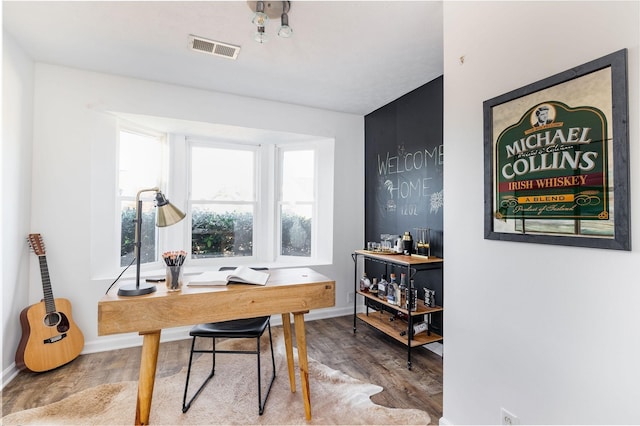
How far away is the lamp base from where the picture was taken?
1.45 metres

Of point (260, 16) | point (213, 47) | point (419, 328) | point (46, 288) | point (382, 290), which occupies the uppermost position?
point (213, 47)

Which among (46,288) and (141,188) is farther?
(141,188)

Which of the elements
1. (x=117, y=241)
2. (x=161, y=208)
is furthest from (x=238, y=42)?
(x=117, y=241)

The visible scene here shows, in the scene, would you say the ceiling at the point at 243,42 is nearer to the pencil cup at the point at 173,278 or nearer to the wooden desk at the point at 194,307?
the pencil cup at the point at 173,278

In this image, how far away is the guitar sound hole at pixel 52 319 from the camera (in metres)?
2.38

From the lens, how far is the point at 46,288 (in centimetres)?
241

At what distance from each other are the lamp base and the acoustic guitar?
1456 mm

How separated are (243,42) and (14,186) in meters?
2.06

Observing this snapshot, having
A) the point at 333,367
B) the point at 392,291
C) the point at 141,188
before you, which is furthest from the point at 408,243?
the point at 141,188

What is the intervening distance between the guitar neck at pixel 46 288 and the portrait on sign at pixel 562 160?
3226mm

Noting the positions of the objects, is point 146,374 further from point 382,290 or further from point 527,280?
point 382,290

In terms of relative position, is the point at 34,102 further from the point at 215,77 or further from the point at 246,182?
the point at 246,182

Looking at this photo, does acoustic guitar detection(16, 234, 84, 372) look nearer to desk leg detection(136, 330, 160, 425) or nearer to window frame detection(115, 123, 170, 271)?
window frame detection(115, 123, 170, 271)

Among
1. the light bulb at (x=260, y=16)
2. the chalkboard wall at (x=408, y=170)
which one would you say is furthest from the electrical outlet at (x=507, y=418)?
the light bulb at (x=260, y=16)
